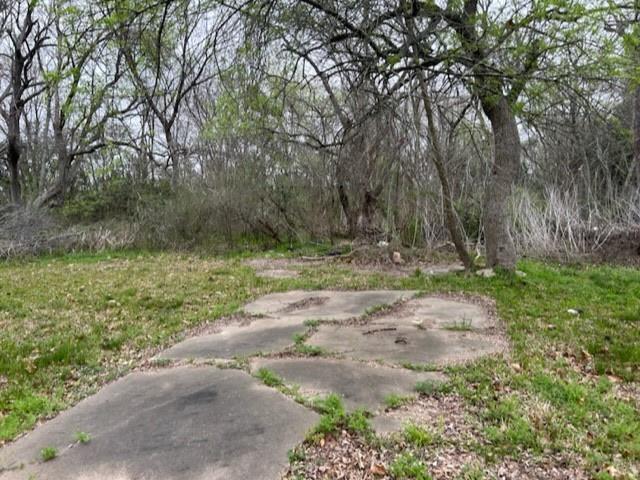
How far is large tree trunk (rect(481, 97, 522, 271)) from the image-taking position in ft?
20.9

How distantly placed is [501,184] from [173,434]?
225 inches

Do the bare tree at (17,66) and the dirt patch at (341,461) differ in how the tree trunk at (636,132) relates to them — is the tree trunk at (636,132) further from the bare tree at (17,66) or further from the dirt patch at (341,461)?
the bare tree at (17,66)

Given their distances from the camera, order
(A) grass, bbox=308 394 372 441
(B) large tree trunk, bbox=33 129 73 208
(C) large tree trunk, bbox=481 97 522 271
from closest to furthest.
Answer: (A) grass, bbox=308 394 372 441, (C) large tree trunk, bbox=481 97 522 271, (B) large tree trunk, bbox=33 129 73 208

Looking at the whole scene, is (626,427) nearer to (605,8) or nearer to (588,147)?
(605,8)

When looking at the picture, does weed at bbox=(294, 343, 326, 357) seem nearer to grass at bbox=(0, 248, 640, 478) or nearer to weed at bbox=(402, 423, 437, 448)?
grass at bbox=(0, 248, 640, 478)

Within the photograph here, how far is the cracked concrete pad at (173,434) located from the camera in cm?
212

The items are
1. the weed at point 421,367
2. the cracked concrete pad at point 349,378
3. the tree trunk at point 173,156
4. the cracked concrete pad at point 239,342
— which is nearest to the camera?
the cracked concrete pad at point 349,378

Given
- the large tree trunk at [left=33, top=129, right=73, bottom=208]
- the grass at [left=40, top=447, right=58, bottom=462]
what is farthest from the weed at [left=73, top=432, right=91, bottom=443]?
the large tree trunk at [left=33, top=129, right=73, bottom=208]

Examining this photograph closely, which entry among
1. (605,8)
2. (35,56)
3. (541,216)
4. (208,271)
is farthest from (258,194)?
(35,56)

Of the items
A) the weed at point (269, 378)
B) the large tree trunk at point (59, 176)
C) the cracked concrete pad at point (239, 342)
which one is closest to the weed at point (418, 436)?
the weed at point (269, 378)

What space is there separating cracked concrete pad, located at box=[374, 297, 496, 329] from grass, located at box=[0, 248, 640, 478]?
0.30m

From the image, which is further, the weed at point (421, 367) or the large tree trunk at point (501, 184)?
the large tree trunk at point (501, 184)

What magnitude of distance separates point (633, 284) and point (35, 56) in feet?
62.2

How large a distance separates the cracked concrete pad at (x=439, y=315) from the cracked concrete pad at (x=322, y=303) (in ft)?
1.10
